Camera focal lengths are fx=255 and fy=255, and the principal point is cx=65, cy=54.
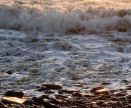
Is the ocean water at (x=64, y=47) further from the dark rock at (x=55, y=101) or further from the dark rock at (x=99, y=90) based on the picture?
the dark rock at (x=55, y=101)

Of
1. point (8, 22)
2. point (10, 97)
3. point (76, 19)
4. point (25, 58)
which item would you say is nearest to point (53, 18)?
point (76, 19)

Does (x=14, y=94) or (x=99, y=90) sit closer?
(x=14, y=94)

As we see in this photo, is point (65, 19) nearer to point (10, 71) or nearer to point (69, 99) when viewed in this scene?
point (10, 71)

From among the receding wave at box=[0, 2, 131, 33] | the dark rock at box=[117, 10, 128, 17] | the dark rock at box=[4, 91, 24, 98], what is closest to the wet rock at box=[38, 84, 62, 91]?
the dark rock at box=[4, 91, 24, 98]

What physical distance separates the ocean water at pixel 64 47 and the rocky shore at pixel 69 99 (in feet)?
0.62

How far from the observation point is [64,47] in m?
6.24

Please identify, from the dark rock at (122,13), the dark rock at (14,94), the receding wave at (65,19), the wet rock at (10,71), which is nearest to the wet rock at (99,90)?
the dark rock at (14,94)

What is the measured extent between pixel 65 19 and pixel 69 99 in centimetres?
560

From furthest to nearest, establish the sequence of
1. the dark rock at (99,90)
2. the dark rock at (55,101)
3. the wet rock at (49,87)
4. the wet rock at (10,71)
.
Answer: the wet rock at (10,71)
the wet rock at (49,87)
the dark rock at (99,90)
the dark rock at (55,101)

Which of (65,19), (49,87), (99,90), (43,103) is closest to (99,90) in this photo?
(99,90)

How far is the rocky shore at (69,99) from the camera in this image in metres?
3.28

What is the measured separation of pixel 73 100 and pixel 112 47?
313cm

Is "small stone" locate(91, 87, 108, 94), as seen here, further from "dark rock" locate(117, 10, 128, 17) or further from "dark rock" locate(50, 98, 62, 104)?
"dark rock" locate(117, 10, 128, 17)

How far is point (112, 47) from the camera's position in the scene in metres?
6.28
